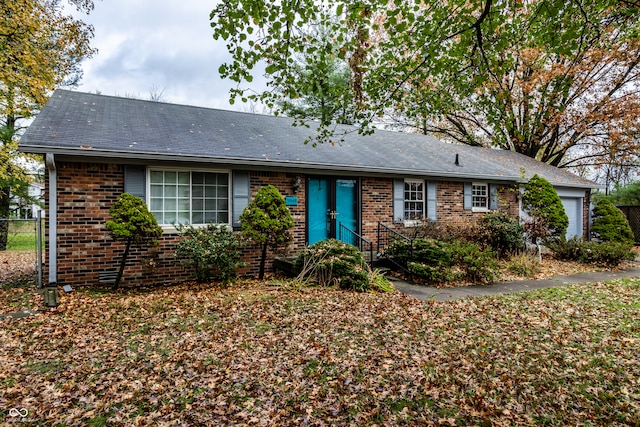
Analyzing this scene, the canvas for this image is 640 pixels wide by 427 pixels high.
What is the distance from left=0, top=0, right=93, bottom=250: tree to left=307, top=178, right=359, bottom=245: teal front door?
8.19m

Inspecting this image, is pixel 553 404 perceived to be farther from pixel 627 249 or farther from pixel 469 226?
pixel 627 249

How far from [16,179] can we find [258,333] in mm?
14278

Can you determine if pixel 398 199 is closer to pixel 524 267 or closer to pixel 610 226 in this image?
pixel 524 267

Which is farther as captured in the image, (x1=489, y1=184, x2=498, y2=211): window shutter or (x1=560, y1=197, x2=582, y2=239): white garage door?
(x1=560, y1=197, x2=582, y2=239): white garage door

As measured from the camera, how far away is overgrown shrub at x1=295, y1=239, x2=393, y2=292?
726 centimetres

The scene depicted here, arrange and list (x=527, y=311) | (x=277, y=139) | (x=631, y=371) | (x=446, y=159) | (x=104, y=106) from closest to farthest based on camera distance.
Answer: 1. (x=631, y=371)
2. (x=527, y=311)
3. (x=104, y=106)
4. (x=277, y=139)
5. (x=446, y=159)

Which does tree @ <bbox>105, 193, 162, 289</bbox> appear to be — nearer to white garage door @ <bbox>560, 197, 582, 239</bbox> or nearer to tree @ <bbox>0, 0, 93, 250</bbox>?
tree @ <bbox>0, 0, 93, 250</bbox>

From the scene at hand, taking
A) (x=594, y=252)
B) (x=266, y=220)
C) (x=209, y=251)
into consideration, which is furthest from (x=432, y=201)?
(x=209, y=251)

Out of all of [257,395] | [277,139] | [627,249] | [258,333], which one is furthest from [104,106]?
[627,249]

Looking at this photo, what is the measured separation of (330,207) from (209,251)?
11.6ft

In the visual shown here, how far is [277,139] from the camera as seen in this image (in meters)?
10.1

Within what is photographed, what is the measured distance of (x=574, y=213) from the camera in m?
15.1

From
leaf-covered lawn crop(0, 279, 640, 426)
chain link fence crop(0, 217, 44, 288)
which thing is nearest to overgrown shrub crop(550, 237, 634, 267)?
leaf-covered lawn crop(0, 279, 640, 426)

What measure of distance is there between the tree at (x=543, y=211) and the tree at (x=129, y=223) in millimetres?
10892
